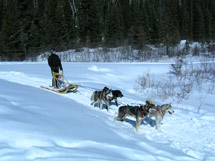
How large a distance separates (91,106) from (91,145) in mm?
3400

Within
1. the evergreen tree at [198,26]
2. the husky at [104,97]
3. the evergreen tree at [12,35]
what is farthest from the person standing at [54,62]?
the evergreen tree at [198,26]

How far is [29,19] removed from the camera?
28.1 metres

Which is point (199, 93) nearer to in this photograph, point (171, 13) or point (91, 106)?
point (91, 106)

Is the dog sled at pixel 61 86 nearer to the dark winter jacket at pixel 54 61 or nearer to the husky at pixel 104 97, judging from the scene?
the dark winter jacket at pixel 54 61

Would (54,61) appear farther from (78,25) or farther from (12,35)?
(78,25)

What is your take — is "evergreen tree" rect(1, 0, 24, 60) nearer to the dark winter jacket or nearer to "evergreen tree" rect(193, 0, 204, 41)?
the dark winter jacket

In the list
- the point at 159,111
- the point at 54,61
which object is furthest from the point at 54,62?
the point at 159,111

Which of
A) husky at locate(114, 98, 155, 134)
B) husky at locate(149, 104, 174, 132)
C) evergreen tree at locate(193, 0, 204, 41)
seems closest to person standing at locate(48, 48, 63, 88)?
husky at locate(114, 98, 155, 134)

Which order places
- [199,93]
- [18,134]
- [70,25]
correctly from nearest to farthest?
[18,134]
[199,93]
[70,25]

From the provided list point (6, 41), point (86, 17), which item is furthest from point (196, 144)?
point (86, 17)

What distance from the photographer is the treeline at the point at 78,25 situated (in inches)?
941

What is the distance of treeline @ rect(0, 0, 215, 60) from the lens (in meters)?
23.9

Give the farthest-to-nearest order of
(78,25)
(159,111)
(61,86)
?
1. (78,25)
2. (61,86)
3. (159,111)

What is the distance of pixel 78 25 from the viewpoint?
1077 inches
